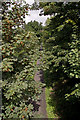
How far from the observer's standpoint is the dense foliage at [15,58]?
2.71 m

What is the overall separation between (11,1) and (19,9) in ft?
0.91

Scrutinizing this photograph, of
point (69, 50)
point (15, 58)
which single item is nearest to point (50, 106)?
point (69, 50)

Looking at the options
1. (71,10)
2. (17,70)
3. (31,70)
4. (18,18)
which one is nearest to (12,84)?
(17,70)

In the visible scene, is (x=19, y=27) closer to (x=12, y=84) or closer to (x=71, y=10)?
(x=12, y=84)

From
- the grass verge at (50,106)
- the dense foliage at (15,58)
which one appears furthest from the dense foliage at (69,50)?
the dense foliage at (15,58)

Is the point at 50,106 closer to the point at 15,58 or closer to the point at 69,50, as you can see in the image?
the point at 69,50

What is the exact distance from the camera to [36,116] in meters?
7.98

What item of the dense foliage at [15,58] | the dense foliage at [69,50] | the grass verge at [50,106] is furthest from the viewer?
the grass verge at [50,106]

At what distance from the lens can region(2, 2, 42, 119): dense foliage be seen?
2715mm

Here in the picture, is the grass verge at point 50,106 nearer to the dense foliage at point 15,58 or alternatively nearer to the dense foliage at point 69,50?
the dense foliage at point 69,50

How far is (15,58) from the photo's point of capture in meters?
3.00

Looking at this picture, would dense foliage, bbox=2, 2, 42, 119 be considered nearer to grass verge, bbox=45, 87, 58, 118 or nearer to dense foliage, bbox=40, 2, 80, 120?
dense foliage, bbox=40, 2, 80, 120

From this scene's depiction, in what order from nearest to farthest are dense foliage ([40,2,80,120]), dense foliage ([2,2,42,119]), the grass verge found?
1. dense foliage ([2,2,42,119])
2. dense foliage ([40,2,80,120])
3. the grass verge

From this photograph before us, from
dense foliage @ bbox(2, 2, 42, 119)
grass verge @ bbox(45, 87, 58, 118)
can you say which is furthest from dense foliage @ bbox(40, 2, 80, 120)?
dense foliage @ bbox(2, 2, 42, 119)
